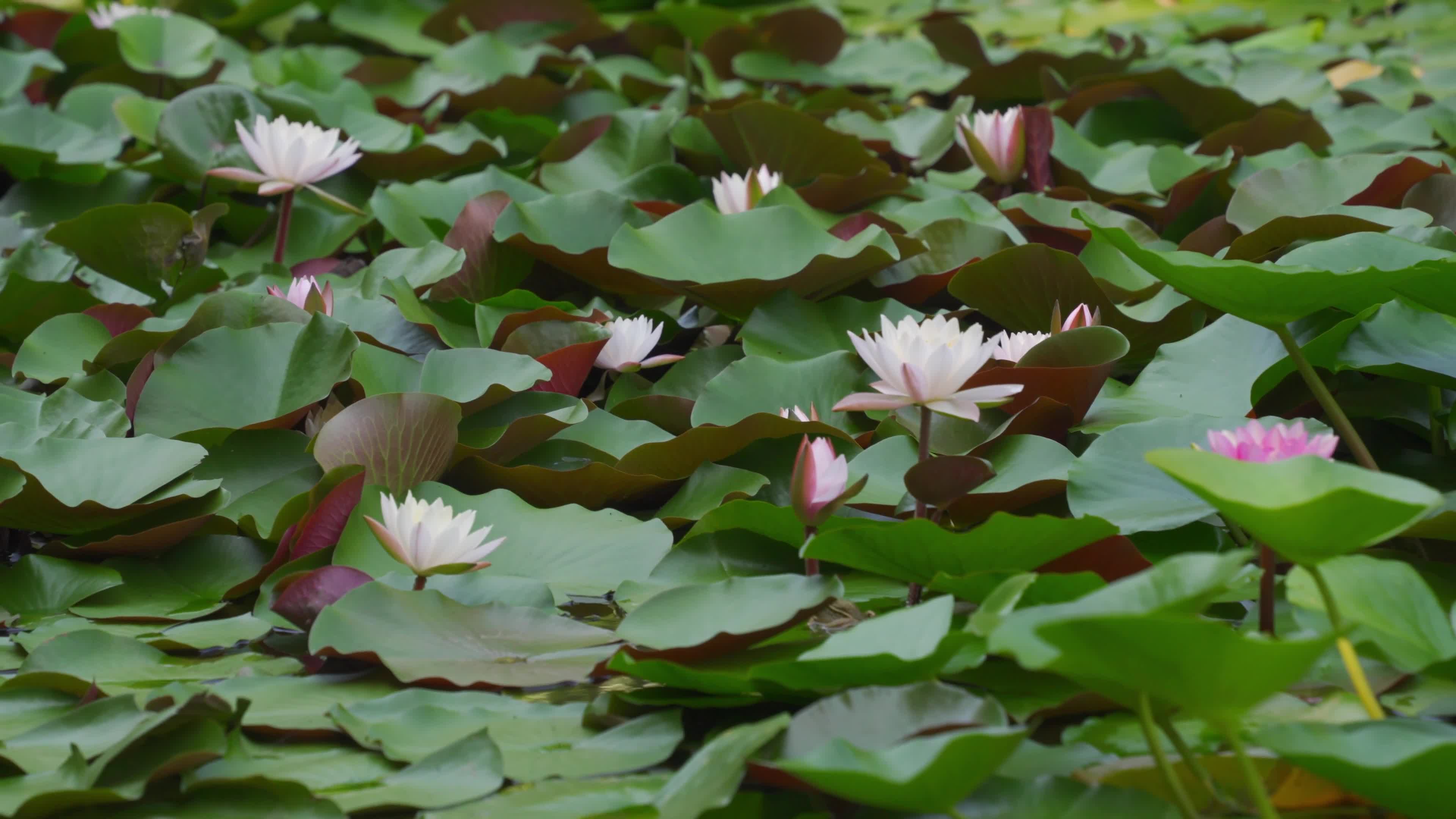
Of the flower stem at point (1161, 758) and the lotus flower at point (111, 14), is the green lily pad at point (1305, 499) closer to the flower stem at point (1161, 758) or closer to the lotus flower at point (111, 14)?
the flower stem at point (1161, 758)

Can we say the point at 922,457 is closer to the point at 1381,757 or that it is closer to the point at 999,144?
the point at 1381,757

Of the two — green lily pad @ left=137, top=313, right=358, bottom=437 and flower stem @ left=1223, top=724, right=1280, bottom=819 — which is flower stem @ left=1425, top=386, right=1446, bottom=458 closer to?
flower stem @ left=1223, top=724, right=1280, bottom=819

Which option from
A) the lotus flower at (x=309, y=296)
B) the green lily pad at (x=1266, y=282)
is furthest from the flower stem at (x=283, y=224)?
the green lily pad at (x=1266, y=282)

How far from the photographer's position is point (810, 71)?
3.00 m

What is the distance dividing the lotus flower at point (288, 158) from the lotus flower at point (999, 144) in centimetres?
90

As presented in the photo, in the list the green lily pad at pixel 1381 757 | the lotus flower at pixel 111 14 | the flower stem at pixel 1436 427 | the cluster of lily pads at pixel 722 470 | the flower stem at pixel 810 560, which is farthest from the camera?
the lotus flower at pixel 111 14

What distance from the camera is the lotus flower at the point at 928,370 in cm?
98

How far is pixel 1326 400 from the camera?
1.04 m

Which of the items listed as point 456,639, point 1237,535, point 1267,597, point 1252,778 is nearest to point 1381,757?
point 1252,778

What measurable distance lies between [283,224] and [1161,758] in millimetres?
1444

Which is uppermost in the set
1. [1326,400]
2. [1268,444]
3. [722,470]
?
[1268,444]

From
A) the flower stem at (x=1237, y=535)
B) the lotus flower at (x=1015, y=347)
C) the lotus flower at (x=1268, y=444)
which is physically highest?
the lotus flower at (x=1268, y=444)

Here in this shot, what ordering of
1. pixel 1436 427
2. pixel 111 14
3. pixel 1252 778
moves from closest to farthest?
1. pixel 1252 778
2. pixel 1436 427
3. pixel 111 14

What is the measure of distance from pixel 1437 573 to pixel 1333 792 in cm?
35
